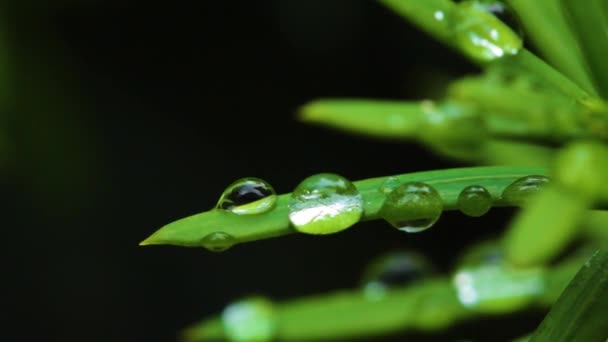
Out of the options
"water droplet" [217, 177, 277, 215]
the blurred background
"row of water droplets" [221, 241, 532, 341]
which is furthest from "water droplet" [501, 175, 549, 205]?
the blurred background

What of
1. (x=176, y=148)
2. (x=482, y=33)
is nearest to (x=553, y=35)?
(x=482, y=33)

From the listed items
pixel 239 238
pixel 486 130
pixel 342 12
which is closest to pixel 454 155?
pixel 486 130

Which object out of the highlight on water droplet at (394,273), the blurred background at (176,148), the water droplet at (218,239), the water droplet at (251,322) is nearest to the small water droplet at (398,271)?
the highlight on water droplet at (394,273)

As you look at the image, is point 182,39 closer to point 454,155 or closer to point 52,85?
point 52,85

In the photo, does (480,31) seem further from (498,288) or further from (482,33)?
(498,288)

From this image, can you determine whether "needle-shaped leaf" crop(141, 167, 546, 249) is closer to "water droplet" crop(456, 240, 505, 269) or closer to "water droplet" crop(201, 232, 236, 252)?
"water droplet" crop(201, 232, 236, 252)

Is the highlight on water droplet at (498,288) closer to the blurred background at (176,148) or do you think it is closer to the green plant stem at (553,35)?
the green plant stem at (553,35)
